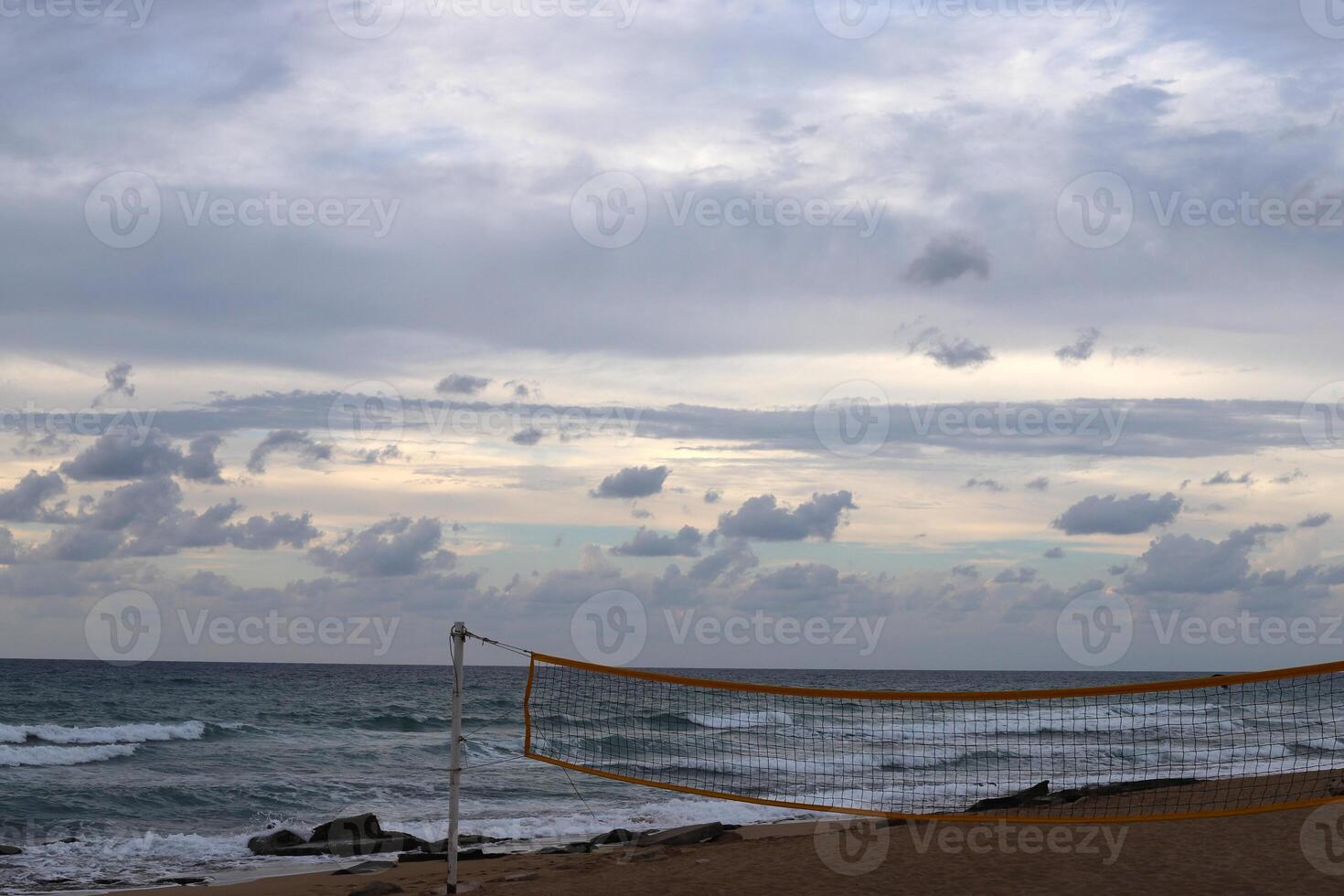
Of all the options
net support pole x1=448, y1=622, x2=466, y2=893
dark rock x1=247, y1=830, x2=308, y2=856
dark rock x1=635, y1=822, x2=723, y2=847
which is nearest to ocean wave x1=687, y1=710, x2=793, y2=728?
dark rock x1=635, y1=822, x2=723, y2=847

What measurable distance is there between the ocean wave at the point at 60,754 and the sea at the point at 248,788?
0.06m

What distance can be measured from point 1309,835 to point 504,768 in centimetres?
1500

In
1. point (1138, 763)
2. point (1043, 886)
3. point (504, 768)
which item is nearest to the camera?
point (1043, 886)

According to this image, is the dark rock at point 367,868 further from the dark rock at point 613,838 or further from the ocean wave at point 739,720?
the ocean wave at point 739,720

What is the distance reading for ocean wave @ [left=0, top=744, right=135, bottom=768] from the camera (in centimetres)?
2323

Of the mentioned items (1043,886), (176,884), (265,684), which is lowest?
(265,684)

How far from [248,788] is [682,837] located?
9903 millimetres

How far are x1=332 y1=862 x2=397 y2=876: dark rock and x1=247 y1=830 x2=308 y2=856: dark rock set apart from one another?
1.76 m

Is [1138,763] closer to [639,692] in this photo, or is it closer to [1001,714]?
[1001,714]

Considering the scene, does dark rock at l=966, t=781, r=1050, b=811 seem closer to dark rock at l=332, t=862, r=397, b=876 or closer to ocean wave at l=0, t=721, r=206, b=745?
dark rock at l=332, t=862, r=397, b=876

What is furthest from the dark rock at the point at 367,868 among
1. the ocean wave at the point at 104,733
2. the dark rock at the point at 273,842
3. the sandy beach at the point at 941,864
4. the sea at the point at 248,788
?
the ocean wave at the point at 104,733

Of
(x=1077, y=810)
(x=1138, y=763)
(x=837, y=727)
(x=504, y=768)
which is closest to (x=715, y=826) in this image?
(x=1077, y=810)

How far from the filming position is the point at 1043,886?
962cm

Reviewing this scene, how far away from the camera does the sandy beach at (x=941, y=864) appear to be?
390 inches
